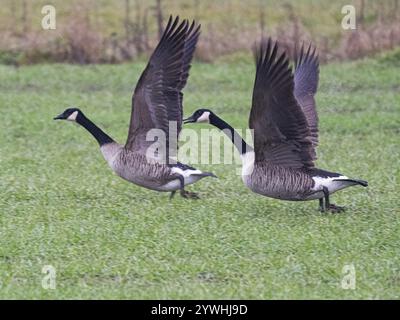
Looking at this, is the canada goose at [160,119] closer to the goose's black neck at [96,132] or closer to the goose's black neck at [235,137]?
the goose's black neck at [96,132]

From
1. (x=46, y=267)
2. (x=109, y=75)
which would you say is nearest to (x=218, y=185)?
(x=46, y=267)

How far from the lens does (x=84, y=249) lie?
855cm

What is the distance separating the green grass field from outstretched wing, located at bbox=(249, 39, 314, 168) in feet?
1.80

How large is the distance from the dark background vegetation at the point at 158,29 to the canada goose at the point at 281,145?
8.82 meters

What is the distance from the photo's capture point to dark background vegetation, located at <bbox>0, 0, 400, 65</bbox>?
19.1 metres

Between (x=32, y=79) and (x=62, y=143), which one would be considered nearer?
(x=62, y=143)

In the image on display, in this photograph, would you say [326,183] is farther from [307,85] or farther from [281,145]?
[307,85]

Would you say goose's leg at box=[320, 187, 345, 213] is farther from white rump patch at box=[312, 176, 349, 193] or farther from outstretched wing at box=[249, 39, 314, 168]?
outstretched wing at box=[249, 39, 314, 168]

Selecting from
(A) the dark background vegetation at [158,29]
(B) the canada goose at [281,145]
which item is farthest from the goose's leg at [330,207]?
(A) the dark background vegetation at [158,29]

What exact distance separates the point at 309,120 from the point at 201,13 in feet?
36.3

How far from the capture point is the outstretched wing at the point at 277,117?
8.98m

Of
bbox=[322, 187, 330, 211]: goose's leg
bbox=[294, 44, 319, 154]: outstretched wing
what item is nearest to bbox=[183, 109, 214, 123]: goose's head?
bbox=[294, 44, 319, 154]: outstretched wing

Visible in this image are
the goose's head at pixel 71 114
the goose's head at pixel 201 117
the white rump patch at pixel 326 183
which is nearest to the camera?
the white rump patch at pixel 326 183

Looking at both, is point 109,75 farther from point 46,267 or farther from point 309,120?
point 46,267
